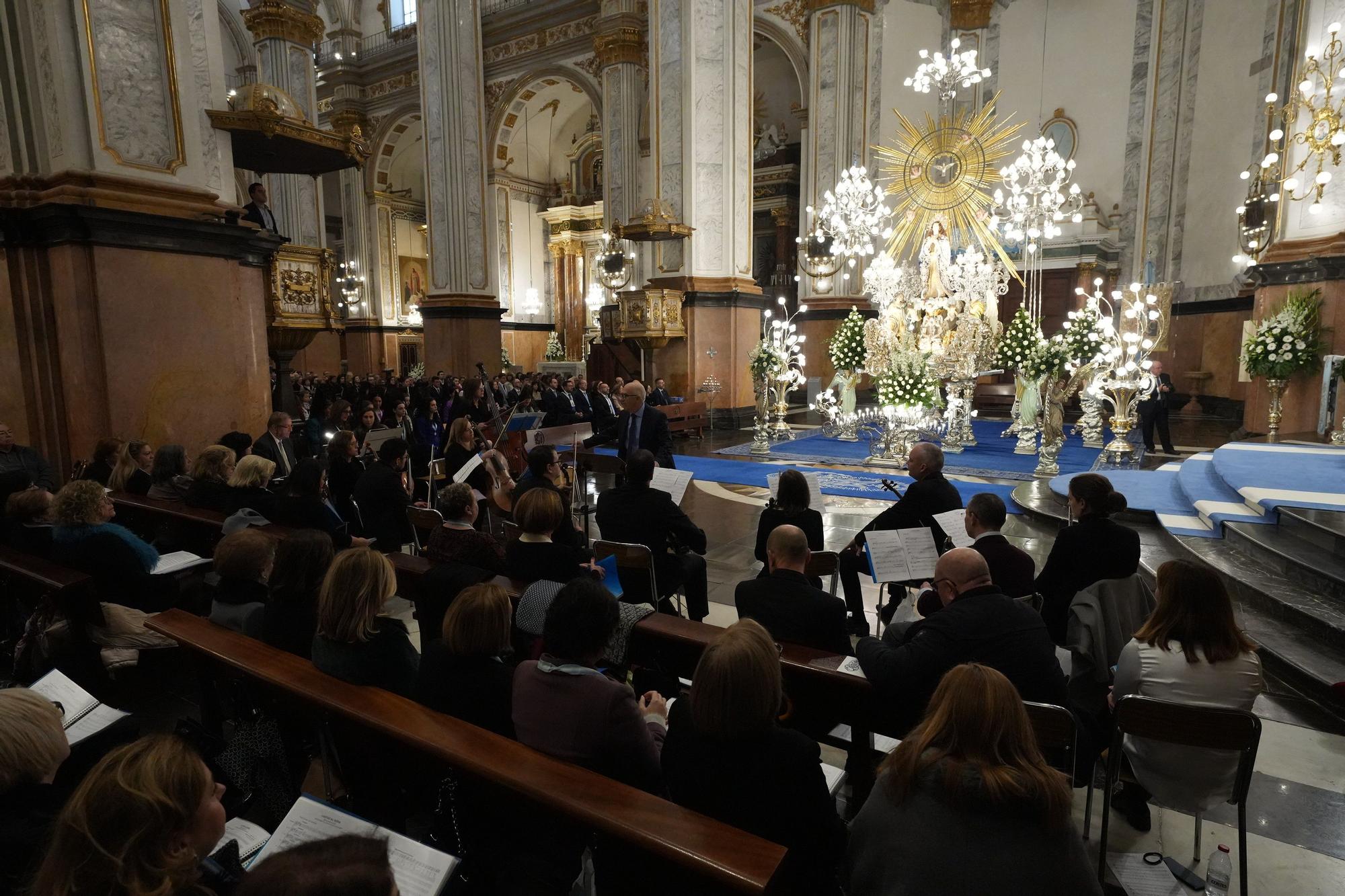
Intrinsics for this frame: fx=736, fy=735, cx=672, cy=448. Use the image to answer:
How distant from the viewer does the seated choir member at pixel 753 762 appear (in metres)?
1.79

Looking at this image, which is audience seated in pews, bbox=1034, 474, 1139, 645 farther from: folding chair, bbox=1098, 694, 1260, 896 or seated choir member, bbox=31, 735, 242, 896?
seated choir member, bbox=31, 735, 242, 896

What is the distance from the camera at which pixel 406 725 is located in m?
2.20

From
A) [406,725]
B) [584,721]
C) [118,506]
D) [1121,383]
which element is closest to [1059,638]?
[584,721]

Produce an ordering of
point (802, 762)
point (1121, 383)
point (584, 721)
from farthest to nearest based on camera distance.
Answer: point (1121, 383), point (584, 721), point (802, 762)

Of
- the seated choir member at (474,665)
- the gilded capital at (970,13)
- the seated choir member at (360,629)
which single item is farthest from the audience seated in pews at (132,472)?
the gilded capital at (970,13)

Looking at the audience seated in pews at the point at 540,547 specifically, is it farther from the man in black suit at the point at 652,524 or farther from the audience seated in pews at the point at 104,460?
the audience seated in pews at the point at 104,460

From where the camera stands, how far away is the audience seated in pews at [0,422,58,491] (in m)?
5.37

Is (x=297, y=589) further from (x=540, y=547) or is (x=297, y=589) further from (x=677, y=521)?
(x=677, y=521)

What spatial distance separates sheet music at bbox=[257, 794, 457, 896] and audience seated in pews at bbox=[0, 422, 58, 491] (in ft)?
16.5

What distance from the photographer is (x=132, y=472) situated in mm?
5312

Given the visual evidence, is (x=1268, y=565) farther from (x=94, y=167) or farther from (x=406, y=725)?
(x=94, y=167)

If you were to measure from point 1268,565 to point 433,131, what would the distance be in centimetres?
1576

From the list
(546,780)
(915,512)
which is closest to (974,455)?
(915,512)

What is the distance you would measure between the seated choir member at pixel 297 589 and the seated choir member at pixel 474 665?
0.74m
